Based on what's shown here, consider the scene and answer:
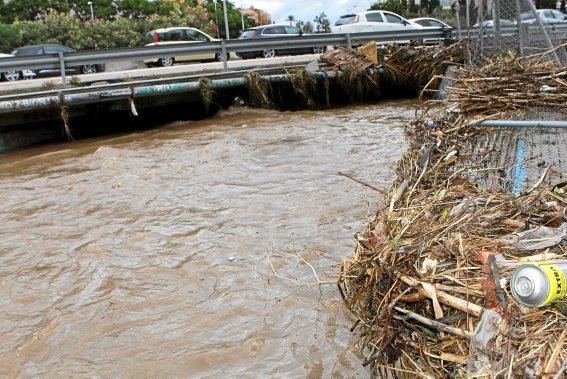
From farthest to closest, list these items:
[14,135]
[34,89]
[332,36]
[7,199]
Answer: [332,36], [34,89], [14,135], [7,199]

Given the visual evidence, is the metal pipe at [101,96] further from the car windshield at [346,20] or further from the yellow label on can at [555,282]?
the car windshield at [346,20]

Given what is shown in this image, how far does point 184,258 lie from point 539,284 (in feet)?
11.4

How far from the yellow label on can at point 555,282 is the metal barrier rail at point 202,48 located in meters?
10.4

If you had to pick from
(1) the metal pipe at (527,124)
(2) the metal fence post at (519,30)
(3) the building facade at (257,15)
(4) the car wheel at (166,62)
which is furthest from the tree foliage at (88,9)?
(1) the metal pipe at (527,124)

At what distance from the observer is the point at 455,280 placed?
2.08 metres

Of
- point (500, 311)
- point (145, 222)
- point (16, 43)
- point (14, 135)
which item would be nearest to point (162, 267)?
point (145, 222)

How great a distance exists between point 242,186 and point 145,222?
5.01 feet

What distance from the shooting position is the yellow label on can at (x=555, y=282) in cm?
179

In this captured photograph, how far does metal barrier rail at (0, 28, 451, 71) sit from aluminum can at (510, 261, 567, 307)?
10.4m

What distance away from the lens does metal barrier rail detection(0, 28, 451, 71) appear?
10.5 metres

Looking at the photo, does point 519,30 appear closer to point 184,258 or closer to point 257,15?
point 184,258

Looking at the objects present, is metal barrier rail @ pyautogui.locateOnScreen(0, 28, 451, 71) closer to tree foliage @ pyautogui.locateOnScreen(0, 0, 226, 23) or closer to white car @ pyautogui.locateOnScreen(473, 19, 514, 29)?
white car @ pyautogui.locateOnScreen(473, 19, 514, 29)

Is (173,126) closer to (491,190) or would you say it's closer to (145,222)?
(145,222)

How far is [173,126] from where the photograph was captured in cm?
1202
